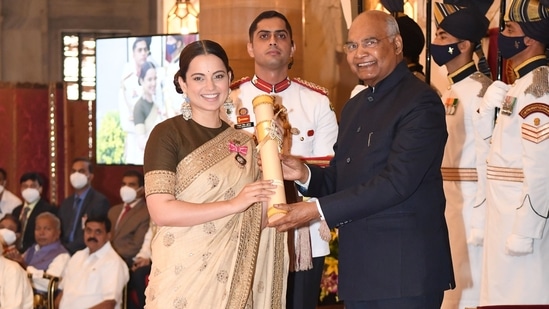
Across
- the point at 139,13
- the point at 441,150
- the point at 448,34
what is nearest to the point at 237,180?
the point at 441,150

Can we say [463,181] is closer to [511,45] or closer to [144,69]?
[511,45]

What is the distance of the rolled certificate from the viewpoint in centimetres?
401

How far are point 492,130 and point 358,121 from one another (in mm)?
1697

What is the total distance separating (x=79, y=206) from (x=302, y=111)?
4.88m

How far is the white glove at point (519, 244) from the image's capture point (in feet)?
17.1

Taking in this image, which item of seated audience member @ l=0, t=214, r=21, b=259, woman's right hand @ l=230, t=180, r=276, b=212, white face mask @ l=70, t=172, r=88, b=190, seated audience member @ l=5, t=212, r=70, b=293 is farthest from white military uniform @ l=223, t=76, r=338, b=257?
white face mask @ l=70, t=172, r=88, b=190

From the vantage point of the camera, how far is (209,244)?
13.7ft

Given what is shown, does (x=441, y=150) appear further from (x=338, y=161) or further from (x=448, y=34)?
(x=448, y=34)

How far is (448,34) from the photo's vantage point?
5930mm

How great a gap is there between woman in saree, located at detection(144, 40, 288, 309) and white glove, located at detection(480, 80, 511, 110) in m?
1.73

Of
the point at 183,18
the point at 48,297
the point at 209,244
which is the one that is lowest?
the point at 48,297

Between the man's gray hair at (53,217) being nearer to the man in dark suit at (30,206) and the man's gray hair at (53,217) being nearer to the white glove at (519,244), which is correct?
the man in dark suit at (30,206)

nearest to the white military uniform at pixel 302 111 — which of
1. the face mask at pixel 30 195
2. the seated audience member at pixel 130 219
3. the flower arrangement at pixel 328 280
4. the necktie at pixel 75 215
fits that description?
the flower arrangement at pixel 328 280

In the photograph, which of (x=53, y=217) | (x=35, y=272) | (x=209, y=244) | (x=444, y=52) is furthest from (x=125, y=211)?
(x=209, y=244)
